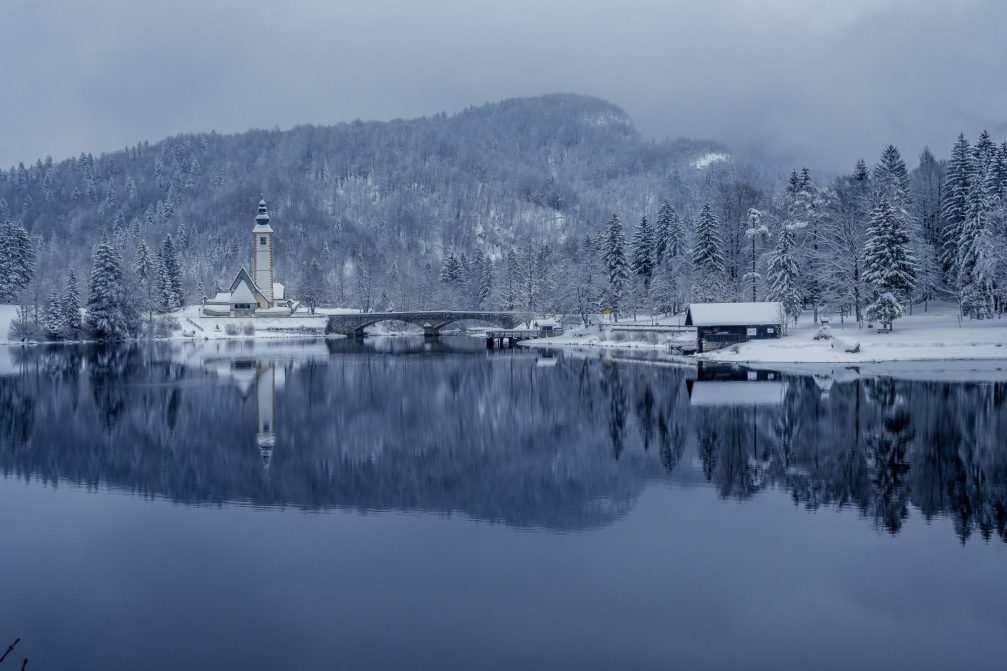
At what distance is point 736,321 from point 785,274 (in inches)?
265

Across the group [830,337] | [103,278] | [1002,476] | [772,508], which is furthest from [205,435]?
[103,278]

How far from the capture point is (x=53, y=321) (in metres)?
101

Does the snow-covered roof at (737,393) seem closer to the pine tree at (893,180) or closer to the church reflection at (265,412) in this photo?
the church reflection at (265,412)

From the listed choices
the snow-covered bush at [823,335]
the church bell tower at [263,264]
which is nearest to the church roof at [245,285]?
the church bell tower at [263,264]

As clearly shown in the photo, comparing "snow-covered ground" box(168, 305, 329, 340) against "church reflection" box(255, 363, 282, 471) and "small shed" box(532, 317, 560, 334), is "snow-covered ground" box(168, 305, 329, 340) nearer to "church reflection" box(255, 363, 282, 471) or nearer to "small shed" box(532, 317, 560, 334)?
"small shed" box(532, 317, 560, 334)

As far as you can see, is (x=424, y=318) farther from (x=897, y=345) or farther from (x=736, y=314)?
(x=897, y=345)

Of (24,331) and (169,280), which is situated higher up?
(169,280)

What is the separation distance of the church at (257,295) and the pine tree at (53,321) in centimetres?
2546

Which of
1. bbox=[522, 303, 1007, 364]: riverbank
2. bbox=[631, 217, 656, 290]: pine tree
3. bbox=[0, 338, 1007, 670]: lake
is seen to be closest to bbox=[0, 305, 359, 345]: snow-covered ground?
bbox=[631, 217, 656, 290]: pine tree

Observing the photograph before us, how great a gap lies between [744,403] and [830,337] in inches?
1027

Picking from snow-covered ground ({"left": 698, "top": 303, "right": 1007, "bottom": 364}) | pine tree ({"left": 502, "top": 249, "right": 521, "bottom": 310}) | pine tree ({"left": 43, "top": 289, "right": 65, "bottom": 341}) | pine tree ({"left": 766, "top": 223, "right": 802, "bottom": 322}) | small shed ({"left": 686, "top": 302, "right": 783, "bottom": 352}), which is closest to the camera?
snow-covered ground ({"left": 698, "top": 303, "right": 1007, "bottom": 364})

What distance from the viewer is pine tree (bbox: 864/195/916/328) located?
2469 inches

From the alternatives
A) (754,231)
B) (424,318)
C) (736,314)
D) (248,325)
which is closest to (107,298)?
(248,325)

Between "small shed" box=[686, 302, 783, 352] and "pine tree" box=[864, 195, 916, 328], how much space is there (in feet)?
26.1
